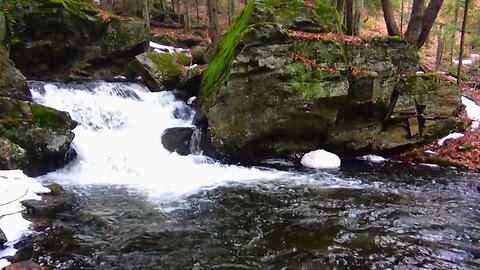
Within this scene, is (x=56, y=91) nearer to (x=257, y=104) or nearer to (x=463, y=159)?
(x=257, y=104)

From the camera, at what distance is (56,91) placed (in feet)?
41.9

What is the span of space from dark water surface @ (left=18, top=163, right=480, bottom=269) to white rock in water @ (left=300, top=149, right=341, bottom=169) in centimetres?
204

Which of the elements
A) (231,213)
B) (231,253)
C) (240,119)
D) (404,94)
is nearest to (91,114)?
(240,119)

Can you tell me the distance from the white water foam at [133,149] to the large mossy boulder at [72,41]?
266cm

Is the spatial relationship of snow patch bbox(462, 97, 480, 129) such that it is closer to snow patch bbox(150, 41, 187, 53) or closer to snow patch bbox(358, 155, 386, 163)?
snow patch bbox(358, 155, 386, 163)

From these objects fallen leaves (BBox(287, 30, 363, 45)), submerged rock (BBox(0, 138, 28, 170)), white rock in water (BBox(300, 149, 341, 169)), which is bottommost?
white rock in water (BBox(300, 149, 341, 169))

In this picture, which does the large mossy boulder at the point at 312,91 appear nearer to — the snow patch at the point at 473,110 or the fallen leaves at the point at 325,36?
the fallen leaves at the point at 325,36

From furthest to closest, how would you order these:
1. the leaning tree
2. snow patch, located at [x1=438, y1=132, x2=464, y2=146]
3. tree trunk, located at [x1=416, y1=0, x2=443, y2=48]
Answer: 1. the leaning tree
2. tree trunk, located at [x1=416, y1=0, x2=443, y2=48]
3. snow patch, located at [x1=438, y1=132, x2=464, y2=146]

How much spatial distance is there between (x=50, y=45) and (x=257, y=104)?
8958mm

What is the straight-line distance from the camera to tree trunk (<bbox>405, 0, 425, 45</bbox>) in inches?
558

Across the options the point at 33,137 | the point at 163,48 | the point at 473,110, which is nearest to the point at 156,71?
the point at 163,48

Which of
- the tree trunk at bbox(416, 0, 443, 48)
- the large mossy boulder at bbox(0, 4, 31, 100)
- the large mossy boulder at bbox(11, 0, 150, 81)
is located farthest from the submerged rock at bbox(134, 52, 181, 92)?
the tree trunk at bbox(416, 0, 443, 48)

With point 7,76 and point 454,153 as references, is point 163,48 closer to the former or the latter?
point 7,76

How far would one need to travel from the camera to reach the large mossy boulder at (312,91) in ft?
37.6
